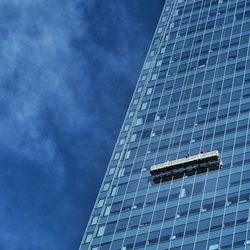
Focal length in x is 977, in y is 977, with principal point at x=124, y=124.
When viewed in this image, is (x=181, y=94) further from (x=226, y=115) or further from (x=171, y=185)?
(x=171, y=185)

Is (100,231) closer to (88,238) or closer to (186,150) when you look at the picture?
(88,238)

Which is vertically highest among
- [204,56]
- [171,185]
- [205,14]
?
[205,14]

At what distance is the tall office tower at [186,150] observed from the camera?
374 ft

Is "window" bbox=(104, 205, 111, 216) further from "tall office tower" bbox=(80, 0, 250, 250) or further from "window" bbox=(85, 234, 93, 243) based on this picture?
"window" bbox=(85, 234, 93, 243)

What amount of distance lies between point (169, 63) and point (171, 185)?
3609 centimetres

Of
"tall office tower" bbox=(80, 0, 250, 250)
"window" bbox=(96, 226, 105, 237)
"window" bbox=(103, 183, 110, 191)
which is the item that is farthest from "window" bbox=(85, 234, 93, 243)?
"window" bbox=(103, 183, 110, 191)

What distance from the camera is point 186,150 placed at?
129000 mm

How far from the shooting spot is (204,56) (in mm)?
152000

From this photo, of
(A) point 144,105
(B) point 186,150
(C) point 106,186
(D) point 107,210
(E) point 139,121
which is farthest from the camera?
(A) point 144,105

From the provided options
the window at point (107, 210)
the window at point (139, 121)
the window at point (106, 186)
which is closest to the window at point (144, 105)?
the window at point (139, 121)

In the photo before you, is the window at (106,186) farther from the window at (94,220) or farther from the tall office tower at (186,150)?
the window at (94,220)

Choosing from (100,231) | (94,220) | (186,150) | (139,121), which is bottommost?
(100,231)

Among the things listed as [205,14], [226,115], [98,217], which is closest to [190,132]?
[226,115]

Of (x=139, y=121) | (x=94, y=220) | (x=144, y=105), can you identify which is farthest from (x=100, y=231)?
(x=144, y=105)
